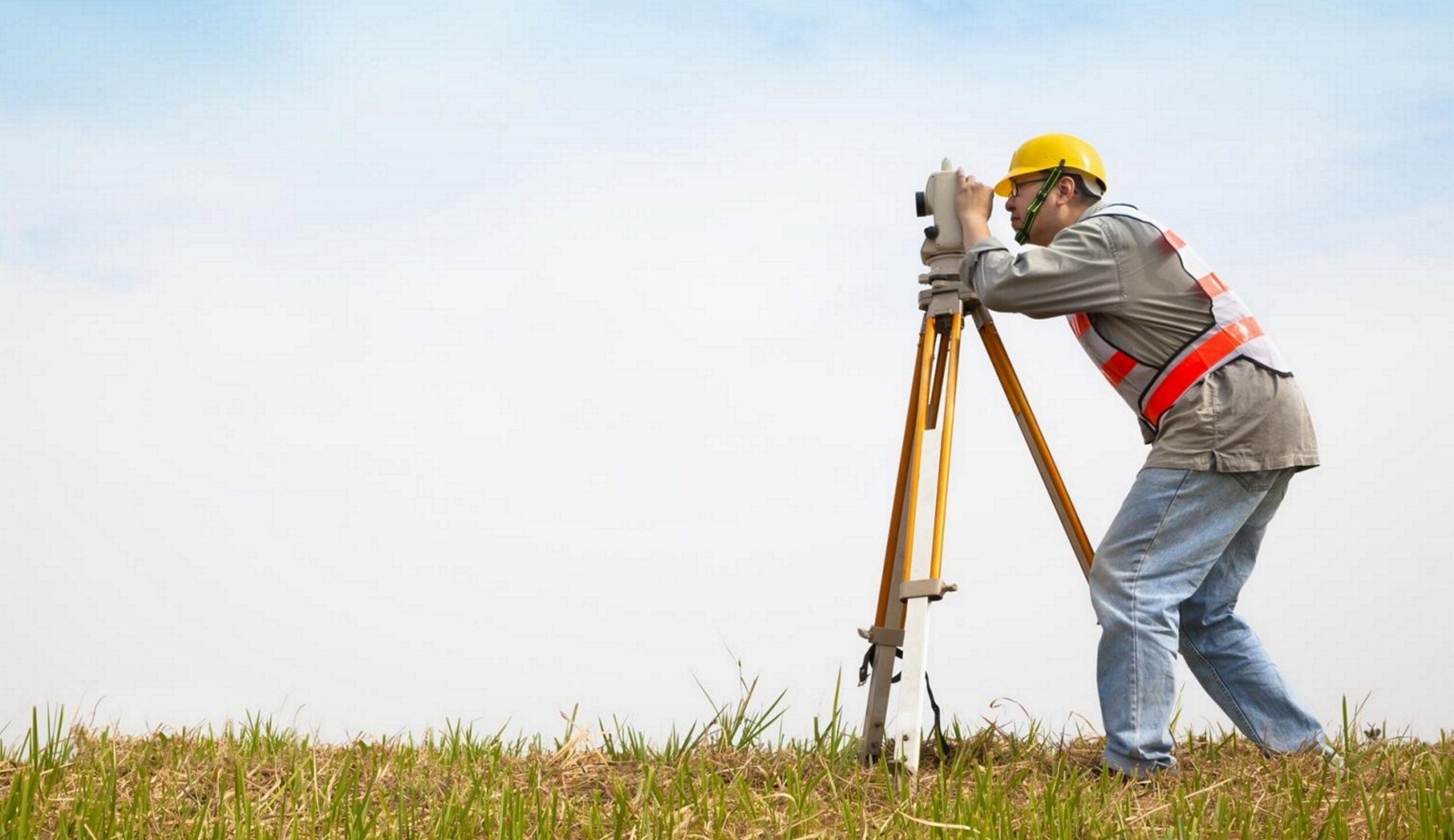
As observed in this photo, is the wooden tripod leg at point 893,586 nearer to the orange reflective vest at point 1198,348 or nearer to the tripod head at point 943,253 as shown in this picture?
the tripod head at point 943,253

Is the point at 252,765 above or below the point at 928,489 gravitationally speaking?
below

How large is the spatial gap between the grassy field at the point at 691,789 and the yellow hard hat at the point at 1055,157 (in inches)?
93.5

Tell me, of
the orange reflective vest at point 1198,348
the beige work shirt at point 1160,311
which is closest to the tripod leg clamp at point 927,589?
the beige work shirt at point 1160,311

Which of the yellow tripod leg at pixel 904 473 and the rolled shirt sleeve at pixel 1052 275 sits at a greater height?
the rolled shirt sleeve at pixel 1052 275

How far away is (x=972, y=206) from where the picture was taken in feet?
18.4

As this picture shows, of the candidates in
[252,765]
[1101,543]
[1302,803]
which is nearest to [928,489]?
[1101,543]

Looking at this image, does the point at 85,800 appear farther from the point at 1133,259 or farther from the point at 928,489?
the point at 1133,259

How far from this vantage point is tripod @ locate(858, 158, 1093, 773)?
5.55m

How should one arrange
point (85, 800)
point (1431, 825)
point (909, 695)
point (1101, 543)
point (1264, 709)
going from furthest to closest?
point (1264, 709) < point (1101, 543) < point (909, 695) < point (85, 800) < point (1431, 825)

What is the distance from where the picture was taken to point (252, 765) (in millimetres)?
5434

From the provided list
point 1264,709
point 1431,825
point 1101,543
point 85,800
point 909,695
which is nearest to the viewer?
point 1431,825

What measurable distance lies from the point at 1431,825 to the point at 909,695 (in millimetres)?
1729

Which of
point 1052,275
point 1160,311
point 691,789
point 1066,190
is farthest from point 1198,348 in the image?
point 691,789

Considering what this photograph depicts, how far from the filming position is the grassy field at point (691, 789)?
449cm
